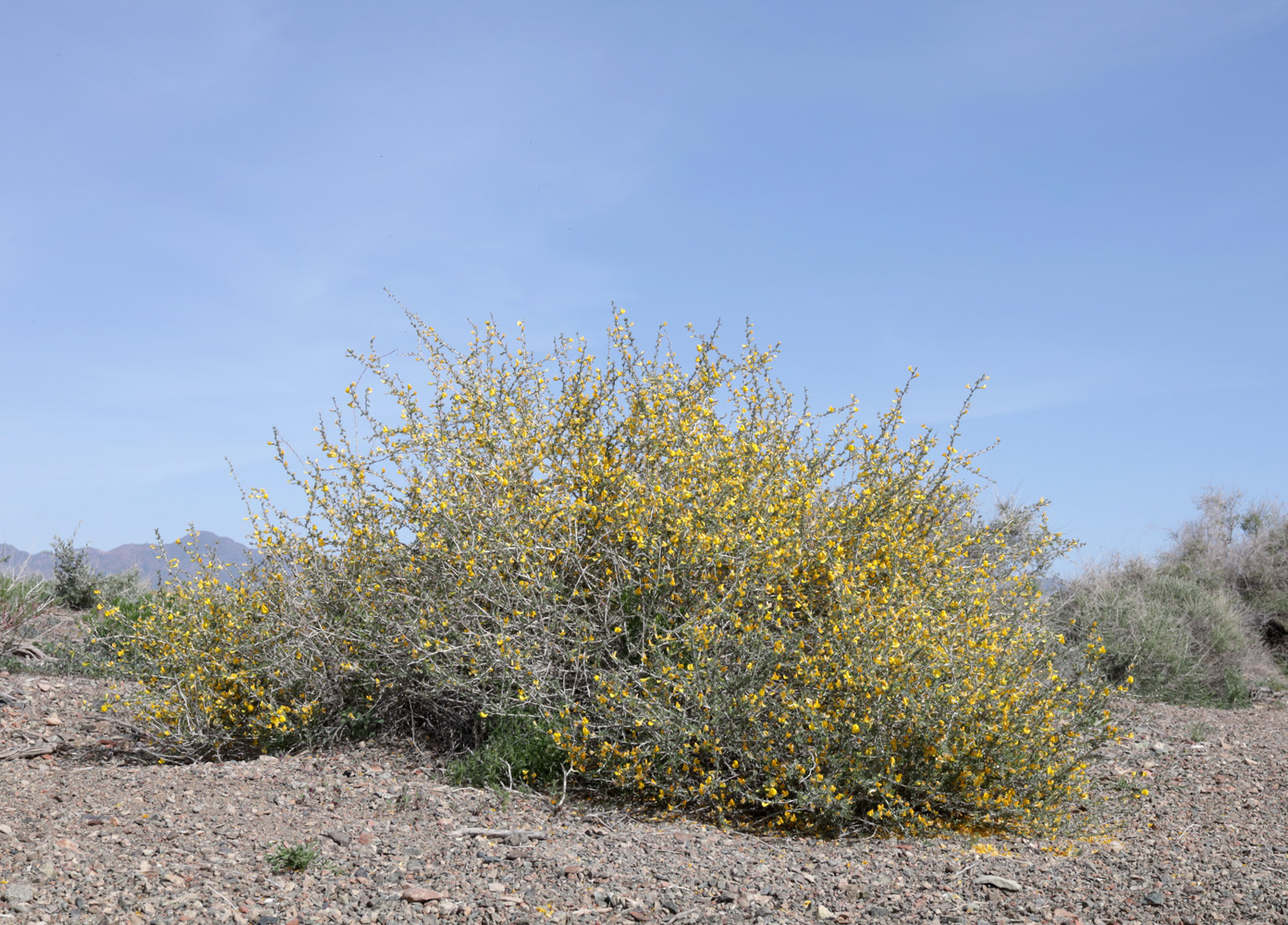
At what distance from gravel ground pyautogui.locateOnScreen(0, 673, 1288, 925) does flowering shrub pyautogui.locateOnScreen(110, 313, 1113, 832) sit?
0.98 feet

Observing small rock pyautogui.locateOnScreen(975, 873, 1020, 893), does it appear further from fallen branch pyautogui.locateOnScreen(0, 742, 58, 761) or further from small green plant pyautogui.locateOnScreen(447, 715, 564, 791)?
fallen branch pyautogui.locateOnScreen(0, 742, 58, 761)

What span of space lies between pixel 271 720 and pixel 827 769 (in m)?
3.19

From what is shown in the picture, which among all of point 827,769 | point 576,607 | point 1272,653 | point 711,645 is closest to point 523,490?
point 576,607

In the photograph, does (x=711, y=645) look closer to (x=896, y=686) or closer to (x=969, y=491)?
(x=896, y=686)

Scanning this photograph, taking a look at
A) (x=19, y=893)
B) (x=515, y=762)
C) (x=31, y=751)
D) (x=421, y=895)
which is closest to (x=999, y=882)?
(x=421, y=895)

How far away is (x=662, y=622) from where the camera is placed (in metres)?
5.10

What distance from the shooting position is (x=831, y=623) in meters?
4.83

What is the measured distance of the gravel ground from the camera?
11.1 feet

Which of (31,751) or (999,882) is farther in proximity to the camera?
(31,751)

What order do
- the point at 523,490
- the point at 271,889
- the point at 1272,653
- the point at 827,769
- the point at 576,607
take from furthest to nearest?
the point at 1272,653 < the point at 523,490 < the point at 576,607 < the point at 827,769 < the point at 271,889

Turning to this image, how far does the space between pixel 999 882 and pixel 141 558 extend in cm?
1111

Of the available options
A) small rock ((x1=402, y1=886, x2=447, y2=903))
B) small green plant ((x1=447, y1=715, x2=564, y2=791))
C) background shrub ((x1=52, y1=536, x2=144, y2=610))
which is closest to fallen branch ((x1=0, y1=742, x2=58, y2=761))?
small green plant ((x1=447, y1=715, x2=564, y2=791))

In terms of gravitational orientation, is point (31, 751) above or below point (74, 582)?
below

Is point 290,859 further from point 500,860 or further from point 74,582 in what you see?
point 74,582
